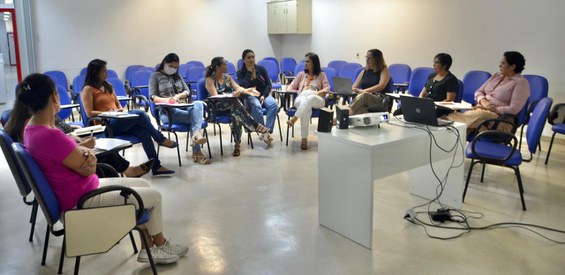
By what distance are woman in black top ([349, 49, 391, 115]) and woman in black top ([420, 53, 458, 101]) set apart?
2.31 feet

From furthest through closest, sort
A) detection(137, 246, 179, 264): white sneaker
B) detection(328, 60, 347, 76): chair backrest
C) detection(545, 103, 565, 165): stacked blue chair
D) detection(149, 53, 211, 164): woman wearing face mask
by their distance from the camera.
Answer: detection(328, 60, 347, 76): chair backrest
detection(149, 53, 211, 164): woman wearing face mask
detection(545, 103, 565, 165): stacked blue chair
detection(137, 246, 179, 264): white sneaker

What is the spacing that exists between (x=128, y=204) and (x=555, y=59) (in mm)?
5957

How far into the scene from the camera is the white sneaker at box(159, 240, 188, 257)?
284 centimetres

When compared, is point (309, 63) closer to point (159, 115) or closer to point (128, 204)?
point (159, 115)

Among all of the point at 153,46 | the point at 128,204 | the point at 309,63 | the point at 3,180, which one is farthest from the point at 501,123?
the point at 153,46

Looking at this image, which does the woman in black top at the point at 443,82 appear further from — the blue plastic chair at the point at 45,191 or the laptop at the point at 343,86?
the blue plastic chair at the point at 45,191

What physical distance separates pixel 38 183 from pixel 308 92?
400 centimetres

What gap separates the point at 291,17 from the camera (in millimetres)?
10477

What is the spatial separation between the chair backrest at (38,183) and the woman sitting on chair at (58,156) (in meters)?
0.04

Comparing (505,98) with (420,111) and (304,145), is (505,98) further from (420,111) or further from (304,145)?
(304,145)

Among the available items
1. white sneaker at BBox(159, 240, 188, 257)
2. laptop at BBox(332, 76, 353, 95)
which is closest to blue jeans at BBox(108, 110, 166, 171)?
white sneaker at BBox(159, 240, 188, 257)

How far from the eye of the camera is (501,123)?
4.33 m

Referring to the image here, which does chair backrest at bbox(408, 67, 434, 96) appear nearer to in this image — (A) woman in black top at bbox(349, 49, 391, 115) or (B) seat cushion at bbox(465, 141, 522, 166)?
(A) woman in black top at bbox(349, 49, 391, 115)

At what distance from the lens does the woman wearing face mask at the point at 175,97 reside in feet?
16.5
